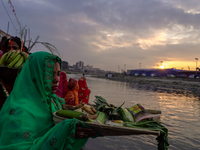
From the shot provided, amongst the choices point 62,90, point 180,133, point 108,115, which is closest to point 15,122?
point 108,115

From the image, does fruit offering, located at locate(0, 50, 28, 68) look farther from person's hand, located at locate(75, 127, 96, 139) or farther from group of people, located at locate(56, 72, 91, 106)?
group of people, located at locate(56, 72, 91, 106)

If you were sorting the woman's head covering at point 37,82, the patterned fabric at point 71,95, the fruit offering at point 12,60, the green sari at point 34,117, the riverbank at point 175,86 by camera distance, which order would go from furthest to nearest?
the riverbank at point 175,86, the patterned fabric at point 71,95, the fruit offering at point 12,60, the woman's head covering at point 37,82, the green sari at point 34,117

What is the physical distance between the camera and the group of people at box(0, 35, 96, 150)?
1209 mm

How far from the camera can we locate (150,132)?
131cm

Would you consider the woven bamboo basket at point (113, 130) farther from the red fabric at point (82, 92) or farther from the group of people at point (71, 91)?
the red fabric at point (82, 92)

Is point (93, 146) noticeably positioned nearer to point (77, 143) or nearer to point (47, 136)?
point (77, 143)

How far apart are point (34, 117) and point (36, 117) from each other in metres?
0.02

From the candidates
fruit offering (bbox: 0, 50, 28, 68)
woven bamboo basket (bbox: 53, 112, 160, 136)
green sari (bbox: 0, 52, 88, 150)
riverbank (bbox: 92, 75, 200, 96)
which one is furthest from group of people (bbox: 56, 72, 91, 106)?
→ riverbank (bbox: 92, 75, 200, 96)

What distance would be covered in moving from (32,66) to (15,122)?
55cm

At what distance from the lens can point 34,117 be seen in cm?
147

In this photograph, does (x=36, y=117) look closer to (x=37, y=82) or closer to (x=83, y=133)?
(x=37, y=82)

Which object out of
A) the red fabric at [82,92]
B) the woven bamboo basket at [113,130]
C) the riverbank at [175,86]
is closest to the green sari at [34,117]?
the woven bamboo basket at [113,130]

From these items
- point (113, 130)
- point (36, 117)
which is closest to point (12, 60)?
point (36, 117)

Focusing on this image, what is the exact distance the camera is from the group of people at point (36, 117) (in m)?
1.21
